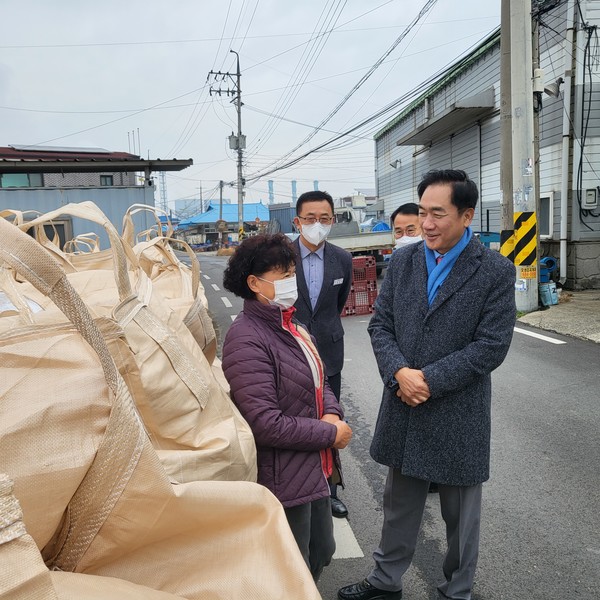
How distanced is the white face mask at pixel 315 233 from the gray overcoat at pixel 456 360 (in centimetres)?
133

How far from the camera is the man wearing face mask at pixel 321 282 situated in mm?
3561

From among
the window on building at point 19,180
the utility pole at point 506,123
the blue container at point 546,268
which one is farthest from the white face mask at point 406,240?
the window on building at point 19,180

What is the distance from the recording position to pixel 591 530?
119 inches

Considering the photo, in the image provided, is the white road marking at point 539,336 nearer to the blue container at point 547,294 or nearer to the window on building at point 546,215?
the blue container at point 547,294

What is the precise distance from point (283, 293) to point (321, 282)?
57.4 inches

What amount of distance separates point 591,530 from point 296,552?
2.65 meters

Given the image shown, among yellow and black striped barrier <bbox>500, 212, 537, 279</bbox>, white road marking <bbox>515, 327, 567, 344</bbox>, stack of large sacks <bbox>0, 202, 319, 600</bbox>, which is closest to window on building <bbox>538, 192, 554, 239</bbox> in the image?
yellow and black striped barrier <bbox>500, 212, 537, 279</bbox>

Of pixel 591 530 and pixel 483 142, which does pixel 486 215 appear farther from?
pixel 591 530

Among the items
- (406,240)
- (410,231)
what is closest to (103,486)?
(406,240)

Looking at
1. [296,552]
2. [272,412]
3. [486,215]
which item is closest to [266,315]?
[272,412]

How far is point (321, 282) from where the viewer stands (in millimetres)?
3617

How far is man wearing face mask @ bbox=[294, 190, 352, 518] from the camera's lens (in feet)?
11.7

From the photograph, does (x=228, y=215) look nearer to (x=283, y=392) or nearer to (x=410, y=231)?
(x=410, y=231)

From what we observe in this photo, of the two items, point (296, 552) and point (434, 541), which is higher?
point (296, 552)
